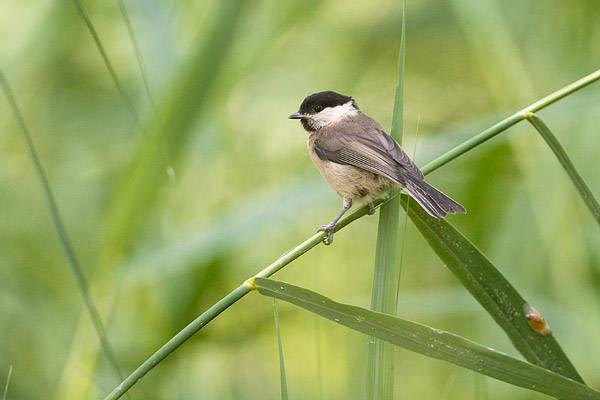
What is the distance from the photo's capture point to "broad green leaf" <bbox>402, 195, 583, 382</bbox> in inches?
74.6

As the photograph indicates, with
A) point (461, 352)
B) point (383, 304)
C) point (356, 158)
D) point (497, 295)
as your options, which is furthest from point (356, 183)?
point (461, 352)

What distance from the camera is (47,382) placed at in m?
3.03

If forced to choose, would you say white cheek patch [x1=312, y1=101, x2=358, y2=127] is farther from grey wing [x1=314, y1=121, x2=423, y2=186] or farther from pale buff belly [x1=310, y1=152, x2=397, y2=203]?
pale buff belly [x1=310, y1=152, x2=397, y2=203]

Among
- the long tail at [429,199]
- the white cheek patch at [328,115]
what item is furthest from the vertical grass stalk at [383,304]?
the white cheek patch at [328,115]

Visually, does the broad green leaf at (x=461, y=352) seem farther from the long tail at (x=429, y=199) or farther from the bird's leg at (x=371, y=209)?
the bird's leg at (x=371, y=209)

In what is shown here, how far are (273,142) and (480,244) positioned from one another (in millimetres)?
1597

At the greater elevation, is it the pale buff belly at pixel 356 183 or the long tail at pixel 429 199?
the pale buff belly at pixel 356 183

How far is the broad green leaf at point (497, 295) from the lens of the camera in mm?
1895

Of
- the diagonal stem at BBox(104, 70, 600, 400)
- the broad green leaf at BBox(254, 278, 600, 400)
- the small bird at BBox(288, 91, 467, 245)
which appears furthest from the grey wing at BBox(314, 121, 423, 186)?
the broad green leaf at BBox(254, 278, 600, 400)

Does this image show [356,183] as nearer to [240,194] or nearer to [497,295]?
[497,295]

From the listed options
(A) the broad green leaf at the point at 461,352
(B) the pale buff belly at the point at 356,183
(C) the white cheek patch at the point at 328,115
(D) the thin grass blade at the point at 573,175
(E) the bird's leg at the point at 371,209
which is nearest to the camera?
(A) the broad green leaf at the point at 461,352

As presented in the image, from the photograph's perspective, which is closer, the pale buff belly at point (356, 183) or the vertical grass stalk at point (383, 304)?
the vertical grass stalk at point (383, 304)

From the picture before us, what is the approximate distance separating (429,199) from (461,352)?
81 cm

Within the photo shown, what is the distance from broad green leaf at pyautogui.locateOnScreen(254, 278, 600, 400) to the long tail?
573 mm
